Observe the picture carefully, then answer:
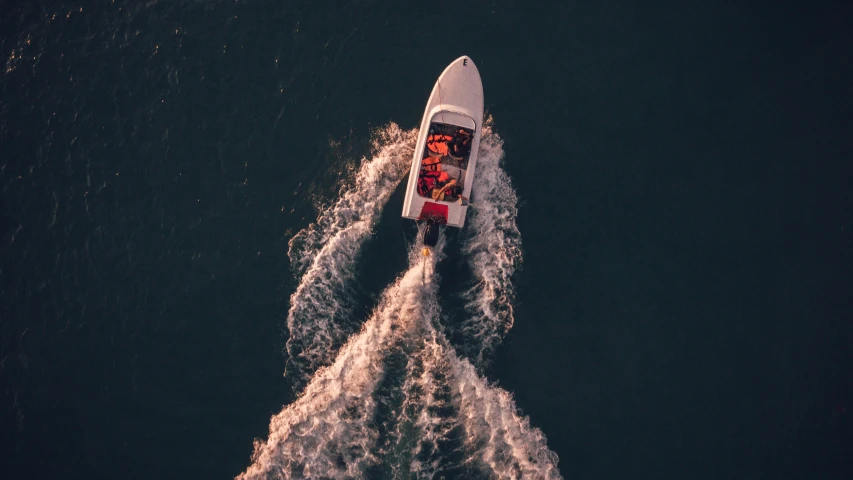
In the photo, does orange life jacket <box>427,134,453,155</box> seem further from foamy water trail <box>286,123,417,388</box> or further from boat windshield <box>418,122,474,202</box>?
foamy water trail <box>286,123,417,388</box>

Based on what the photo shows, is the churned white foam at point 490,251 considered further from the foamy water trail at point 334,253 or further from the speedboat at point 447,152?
the foamy water trail at point 334,253

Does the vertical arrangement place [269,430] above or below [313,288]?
below

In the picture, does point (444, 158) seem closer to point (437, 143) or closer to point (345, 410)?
point (437, 143)

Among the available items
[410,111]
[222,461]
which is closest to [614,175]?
[410,111]

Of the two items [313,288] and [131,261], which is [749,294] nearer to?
[313,288]

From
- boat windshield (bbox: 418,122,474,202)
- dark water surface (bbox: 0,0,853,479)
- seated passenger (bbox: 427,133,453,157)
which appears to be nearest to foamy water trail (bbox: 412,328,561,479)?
dark water surface (bbox: 0,0,853,479)

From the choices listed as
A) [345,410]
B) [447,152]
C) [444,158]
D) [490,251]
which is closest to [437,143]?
[447,152]
